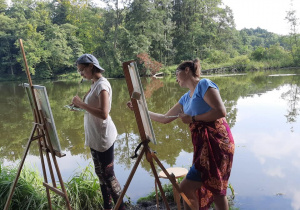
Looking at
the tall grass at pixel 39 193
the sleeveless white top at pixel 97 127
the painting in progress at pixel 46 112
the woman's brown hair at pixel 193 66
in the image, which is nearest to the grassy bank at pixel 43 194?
the tall grass at pixel 39 193

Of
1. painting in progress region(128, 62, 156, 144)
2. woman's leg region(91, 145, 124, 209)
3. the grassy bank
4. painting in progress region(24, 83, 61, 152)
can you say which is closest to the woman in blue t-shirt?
painting in progress region(128, 62, 156, 144)

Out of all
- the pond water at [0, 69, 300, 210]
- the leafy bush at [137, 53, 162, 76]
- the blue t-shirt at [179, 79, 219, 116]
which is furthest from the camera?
the leafy bush at [137, 53, 162, 76]

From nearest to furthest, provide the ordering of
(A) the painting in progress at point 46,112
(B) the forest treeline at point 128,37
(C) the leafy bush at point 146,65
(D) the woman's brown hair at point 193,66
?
(D) the woman's brown hair at point 193,66 → (A) the painting in progress at point 46,112 → (C) the leafy bush at point 146,65 → (B) the forest treeline at point 128,37

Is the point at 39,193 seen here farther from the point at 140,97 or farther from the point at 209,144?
the point at 209,144

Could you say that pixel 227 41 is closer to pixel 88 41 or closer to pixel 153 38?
pixel 153 38

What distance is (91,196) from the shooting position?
265 centimetres

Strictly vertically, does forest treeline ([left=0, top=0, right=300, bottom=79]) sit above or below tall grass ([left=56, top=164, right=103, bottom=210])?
above

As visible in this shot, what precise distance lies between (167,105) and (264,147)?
4608 millimetres

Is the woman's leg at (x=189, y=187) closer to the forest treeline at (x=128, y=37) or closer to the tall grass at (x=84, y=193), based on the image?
the tall grass at (x=84, y=193)

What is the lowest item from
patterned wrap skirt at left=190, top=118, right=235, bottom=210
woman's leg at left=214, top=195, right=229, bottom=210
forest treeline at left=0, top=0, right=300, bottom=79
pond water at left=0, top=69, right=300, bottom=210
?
pond water at left=0, top=69, right=300, bottom=210

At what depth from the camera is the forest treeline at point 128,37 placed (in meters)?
23.9

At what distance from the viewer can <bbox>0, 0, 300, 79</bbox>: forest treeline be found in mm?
23889

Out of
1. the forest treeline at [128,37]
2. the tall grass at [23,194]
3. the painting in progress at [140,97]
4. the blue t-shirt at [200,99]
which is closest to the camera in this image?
the painting in progress at [140,97]

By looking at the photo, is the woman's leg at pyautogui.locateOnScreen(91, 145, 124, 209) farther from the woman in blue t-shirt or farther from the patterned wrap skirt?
the patterned wrap skirt
